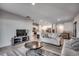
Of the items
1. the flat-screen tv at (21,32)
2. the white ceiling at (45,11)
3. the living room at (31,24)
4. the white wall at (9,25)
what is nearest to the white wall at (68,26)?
the living room at (31,24)

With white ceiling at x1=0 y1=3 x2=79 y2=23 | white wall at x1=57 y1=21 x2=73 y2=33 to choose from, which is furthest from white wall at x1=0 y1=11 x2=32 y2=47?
white wall at x1=57 y1=21 x2=73 y2=33

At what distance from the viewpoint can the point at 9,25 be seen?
1.80m

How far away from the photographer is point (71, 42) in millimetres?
1928

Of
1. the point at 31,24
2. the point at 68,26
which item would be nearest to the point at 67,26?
the point at 68,26

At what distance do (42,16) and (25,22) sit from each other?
0.51 meters

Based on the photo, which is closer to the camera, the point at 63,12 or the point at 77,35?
the point at 63,12

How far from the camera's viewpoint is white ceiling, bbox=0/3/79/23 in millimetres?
1540

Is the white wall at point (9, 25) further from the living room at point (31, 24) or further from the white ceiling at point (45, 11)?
the white ceiling at point (45, 11)

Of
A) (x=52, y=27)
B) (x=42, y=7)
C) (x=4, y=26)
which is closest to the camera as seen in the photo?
(x=42, y=7)

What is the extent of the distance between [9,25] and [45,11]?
1.06m

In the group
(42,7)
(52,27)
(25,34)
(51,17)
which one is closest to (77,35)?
(52,27)

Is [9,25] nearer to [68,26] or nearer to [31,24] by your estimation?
[31,24]

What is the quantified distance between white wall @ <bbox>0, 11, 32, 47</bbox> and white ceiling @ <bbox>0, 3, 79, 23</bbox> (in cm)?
16

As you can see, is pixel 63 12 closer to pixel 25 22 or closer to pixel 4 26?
pixel 25 22
